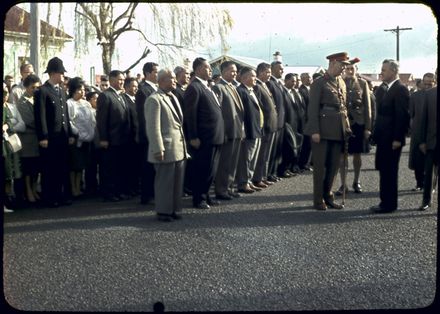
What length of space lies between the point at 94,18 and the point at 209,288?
2.39 metres

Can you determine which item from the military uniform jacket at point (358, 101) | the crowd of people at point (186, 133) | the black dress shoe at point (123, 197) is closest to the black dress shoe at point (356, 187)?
the crowd of people at point (186, 133)

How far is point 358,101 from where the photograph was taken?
830cm

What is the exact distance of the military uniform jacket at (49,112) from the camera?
7.11m

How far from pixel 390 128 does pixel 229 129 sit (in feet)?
6.99

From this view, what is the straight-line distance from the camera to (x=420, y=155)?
801cm

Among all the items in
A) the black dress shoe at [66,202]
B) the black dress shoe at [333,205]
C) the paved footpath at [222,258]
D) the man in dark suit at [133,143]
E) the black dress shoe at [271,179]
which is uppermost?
the man in dark suit at [133,143]

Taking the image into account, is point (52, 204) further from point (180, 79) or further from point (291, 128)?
point (291, 128)

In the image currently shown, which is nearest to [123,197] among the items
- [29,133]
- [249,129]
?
[29,133]

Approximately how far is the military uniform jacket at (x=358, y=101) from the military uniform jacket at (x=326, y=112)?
48.0 inches

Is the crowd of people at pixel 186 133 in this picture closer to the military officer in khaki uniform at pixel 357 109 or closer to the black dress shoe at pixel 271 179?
the military officer in khaki uniform at pixel 357 109

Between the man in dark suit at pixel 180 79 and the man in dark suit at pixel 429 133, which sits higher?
the man in dark suit at pixel 180 79

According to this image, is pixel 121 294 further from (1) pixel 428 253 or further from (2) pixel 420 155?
(2) pixel 420 155

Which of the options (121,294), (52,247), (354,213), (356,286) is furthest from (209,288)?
(354,213)

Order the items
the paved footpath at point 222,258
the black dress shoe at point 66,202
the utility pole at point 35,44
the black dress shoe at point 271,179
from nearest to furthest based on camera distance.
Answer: the paved footpath at point 222,258
the utility pole at point 35,44
the black dress shoe at point 66,202
the black dress shoe at point 271,179
